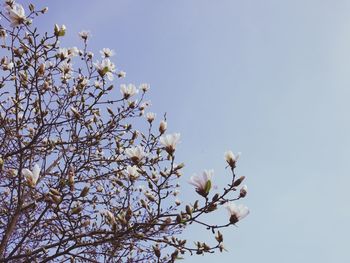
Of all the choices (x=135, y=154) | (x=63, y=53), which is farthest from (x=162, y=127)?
(x=63, y=53)

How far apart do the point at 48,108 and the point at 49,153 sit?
743 mm

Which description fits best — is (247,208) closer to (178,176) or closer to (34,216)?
(178,176)

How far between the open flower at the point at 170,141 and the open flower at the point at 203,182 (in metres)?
0.44

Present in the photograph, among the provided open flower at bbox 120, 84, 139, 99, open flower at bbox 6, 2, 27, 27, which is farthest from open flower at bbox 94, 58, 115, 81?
open flower at bbox 6, 2, 27, 27

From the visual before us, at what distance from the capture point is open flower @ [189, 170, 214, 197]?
9.43 ft

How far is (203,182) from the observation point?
289 cm

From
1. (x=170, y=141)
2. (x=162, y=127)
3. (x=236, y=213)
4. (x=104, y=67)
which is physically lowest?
(x=236, y=213)

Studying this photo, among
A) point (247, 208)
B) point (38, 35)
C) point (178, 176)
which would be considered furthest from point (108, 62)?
point (247, 208)

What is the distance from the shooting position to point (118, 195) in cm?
602

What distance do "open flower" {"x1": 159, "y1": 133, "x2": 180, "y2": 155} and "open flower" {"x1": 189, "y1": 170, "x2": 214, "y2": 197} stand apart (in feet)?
Result: 1.45

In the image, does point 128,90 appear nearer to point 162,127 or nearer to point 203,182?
point 162,127

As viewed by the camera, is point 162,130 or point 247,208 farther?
point 162,130

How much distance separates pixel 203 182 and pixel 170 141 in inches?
21.8

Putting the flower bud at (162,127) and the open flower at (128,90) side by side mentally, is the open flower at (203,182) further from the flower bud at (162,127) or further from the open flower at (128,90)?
the open flower at (128,90)
